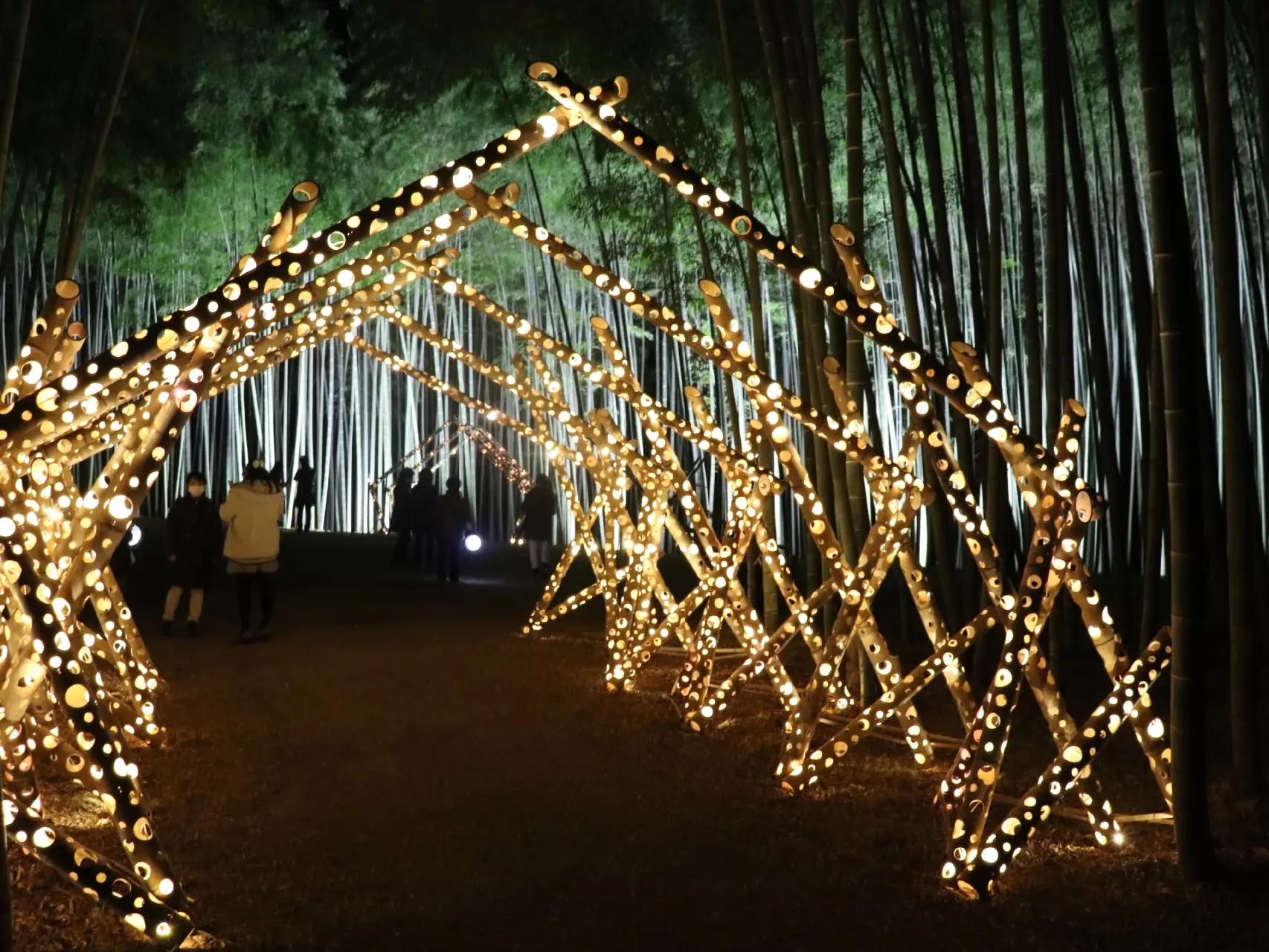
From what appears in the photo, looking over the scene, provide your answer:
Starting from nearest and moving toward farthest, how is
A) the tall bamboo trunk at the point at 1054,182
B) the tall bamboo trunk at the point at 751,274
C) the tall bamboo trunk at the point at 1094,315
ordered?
the tall bamboo trunk at the point at 1054,182 < the tall bamboo trunk at the point at 751,274 < the tall bamboo trunk at the point at 1094,315

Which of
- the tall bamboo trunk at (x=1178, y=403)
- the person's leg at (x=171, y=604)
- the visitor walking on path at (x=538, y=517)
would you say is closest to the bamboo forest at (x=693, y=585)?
the tall bamboo trunk at (x=1178, y=403)

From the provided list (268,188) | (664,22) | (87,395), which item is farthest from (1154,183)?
(268,188)

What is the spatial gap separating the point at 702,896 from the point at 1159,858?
121 centimetres

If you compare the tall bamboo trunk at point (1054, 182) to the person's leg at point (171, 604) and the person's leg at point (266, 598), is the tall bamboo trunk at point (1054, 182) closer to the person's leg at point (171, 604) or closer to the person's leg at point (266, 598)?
the person's leg at point (266, 598)

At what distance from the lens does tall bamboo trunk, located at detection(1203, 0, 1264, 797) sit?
3223 millimetres

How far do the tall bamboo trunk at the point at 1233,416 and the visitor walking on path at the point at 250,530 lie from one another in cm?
485

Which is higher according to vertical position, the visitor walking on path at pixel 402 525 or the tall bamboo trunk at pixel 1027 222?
the tall bamboo trunk at pixel 1027 222

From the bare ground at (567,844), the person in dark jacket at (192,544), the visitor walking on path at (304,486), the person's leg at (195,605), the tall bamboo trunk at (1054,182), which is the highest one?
the tall bamboo trunk at (1054,182)

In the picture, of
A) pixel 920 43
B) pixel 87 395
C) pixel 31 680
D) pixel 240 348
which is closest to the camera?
pixel 87 395

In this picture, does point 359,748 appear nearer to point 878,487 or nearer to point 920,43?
point 878,487

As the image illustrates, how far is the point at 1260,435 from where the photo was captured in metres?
9.59

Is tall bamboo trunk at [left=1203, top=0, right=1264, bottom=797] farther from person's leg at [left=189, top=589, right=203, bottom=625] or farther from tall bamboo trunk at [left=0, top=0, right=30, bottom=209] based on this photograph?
person's leg at [left=189, top=589, right=203, bottom=625]

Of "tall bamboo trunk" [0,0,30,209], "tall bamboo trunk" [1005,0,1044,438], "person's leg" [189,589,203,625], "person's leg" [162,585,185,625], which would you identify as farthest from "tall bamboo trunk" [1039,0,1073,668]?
"person's leg" [162,585,185,625]

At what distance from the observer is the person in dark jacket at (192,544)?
679 centimetres
